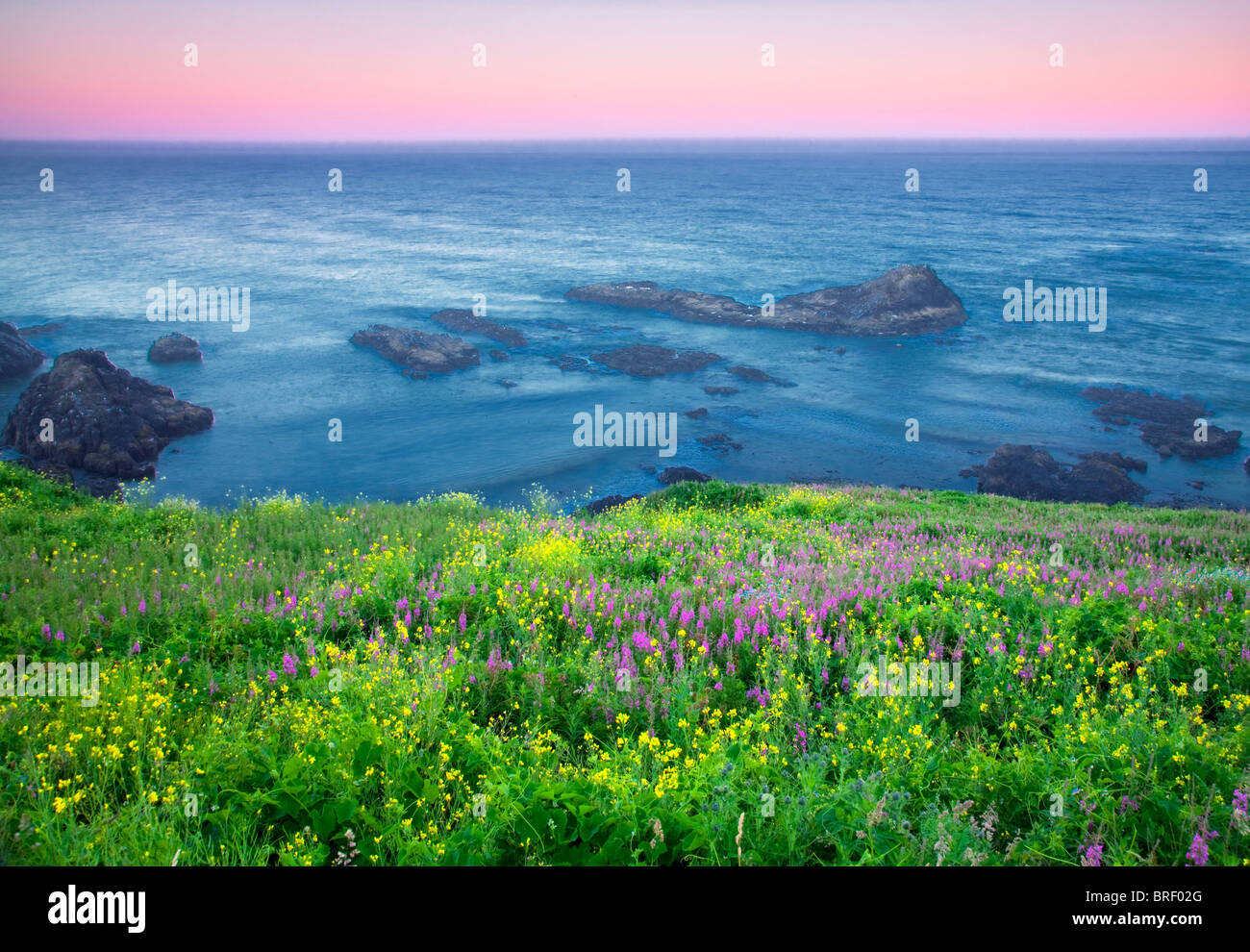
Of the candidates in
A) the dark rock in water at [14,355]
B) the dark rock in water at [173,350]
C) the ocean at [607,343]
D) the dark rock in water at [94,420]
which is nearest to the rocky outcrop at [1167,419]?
the ocean at [607,343]

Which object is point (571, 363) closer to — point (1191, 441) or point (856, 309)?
point (856, 309)

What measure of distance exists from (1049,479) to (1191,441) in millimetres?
12422

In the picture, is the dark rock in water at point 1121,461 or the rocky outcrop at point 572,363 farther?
the rocky outcrop at point 572,363

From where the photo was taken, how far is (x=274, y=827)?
14.6ft

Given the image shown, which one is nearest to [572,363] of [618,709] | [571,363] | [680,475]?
[571,363]

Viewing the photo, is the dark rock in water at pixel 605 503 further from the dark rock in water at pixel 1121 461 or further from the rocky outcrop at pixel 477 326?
the rocky outcrop at pixel 477 326

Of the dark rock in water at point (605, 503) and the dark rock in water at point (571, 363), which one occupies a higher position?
the dark rock in water at point (571, 363)

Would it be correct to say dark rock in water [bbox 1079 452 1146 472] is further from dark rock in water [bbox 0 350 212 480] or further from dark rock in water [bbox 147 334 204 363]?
dark rock in water [bbox 147 334 204 363]

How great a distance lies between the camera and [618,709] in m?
6.16

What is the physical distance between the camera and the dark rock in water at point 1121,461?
39.5 metres

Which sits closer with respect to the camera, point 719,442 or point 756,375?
point 719,442

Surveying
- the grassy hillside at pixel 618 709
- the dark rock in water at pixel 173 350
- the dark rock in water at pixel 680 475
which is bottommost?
the dark rock in water at pixel 680 475

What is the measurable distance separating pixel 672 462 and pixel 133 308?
59.4 metres

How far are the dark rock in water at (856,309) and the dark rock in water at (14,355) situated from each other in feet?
164
